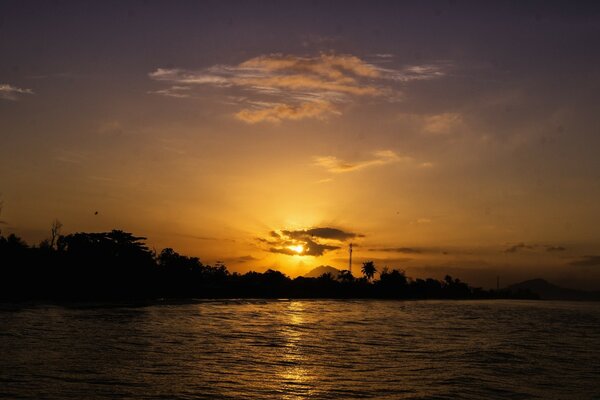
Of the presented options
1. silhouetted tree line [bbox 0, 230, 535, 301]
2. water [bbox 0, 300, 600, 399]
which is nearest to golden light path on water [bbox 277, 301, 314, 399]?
water [bbox 0, 300, 600, 399]

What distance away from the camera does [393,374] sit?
→ 28328 millimetres

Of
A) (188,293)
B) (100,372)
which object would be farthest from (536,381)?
(188,293)

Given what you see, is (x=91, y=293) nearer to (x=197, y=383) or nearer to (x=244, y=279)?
(x=244, y=279)

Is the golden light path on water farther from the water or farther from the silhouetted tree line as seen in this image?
the silhouetted tree line

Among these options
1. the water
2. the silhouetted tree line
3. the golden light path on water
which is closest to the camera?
the water

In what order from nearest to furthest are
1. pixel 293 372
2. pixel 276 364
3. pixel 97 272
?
pixel 293 372 < pixel 276 364 < pixel 97 272

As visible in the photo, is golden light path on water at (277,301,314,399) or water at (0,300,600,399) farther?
golden light path on water at (277,301,314,399)

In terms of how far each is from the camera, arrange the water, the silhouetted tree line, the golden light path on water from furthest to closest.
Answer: the silhouetted tree line
the golden light path on water
the water

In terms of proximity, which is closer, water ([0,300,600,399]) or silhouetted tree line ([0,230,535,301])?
water ([0,300,600,399])

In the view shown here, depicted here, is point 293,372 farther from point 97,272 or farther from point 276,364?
point 97,272

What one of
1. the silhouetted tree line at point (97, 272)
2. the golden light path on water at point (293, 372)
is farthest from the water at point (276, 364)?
the silhouetted tree line at point (97, 272)

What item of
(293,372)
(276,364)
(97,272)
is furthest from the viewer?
(97,272)

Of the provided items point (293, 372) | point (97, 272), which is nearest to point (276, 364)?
point (293, 372)

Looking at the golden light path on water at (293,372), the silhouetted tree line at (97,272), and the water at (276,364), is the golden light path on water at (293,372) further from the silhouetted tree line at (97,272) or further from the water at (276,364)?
the silhouetted tree line at (97,272)
